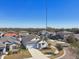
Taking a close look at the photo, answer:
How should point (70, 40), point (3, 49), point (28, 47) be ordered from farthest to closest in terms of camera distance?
point (70, 40) → point (28, 47) → point (3, 49)

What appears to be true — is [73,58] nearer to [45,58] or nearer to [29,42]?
[45,58]

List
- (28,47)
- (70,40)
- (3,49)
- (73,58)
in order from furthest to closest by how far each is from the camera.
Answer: (70,40) < (28,47) < (3,49) < (73,58)

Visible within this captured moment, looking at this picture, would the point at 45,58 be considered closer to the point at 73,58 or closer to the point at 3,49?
the point at 73,58

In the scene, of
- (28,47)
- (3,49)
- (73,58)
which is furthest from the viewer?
(28,47)

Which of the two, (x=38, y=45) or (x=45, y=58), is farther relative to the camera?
(x=38, y=45)

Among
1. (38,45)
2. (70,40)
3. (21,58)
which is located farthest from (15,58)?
(70,40)

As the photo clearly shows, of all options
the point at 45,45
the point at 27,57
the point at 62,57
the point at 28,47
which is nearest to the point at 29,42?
the point at 28,47

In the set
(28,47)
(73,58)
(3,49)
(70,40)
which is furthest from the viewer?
(70,40)

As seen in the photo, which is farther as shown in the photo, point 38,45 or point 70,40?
point 70,40
